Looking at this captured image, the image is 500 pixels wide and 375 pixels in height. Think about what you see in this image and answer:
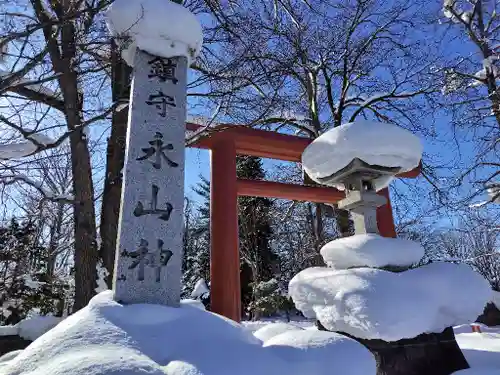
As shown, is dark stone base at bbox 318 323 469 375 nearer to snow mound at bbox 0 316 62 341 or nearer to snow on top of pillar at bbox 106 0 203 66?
snow on top of pillar at bbox 106 0 203 66

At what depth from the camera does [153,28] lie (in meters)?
3.10

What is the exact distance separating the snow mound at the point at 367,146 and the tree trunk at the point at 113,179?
2739 millimetres

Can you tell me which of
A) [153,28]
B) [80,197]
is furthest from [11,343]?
[153,28]

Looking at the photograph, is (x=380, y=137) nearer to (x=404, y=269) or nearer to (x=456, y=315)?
(x=404, y=269)

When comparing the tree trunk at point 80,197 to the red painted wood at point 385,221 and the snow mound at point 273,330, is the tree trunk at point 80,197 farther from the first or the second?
the red painted wood at point 385,221

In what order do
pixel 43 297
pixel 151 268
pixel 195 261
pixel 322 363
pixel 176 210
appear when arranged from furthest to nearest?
pixel 195 261
pixel 43 297
pixel 176 210
pixel 151 268
pixel 322 363

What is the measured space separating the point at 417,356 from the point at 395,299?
866 mm

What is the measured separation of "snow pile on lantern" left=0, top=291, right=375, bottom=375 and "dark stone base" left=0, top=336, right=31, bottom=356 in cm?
468

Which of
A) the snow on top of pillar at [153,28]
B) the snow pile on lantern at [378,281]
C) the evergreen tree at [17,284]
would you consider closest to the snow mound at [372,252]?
the snow pile on lantern at [378,281]

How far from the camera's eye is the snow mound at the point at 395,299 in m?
3.36

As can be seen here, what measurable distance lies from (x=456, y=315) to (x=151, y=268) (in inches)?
126

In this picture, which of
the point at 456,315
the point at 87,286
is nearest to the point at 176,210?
the point at 87,286

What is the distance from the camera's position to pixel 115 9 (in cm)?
302

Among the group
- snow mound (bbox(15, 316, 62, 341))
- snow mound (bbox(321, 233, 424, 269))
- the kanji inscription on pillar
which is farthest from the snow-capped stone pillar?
snow mound (bbox(15, 316, 62, 341))
